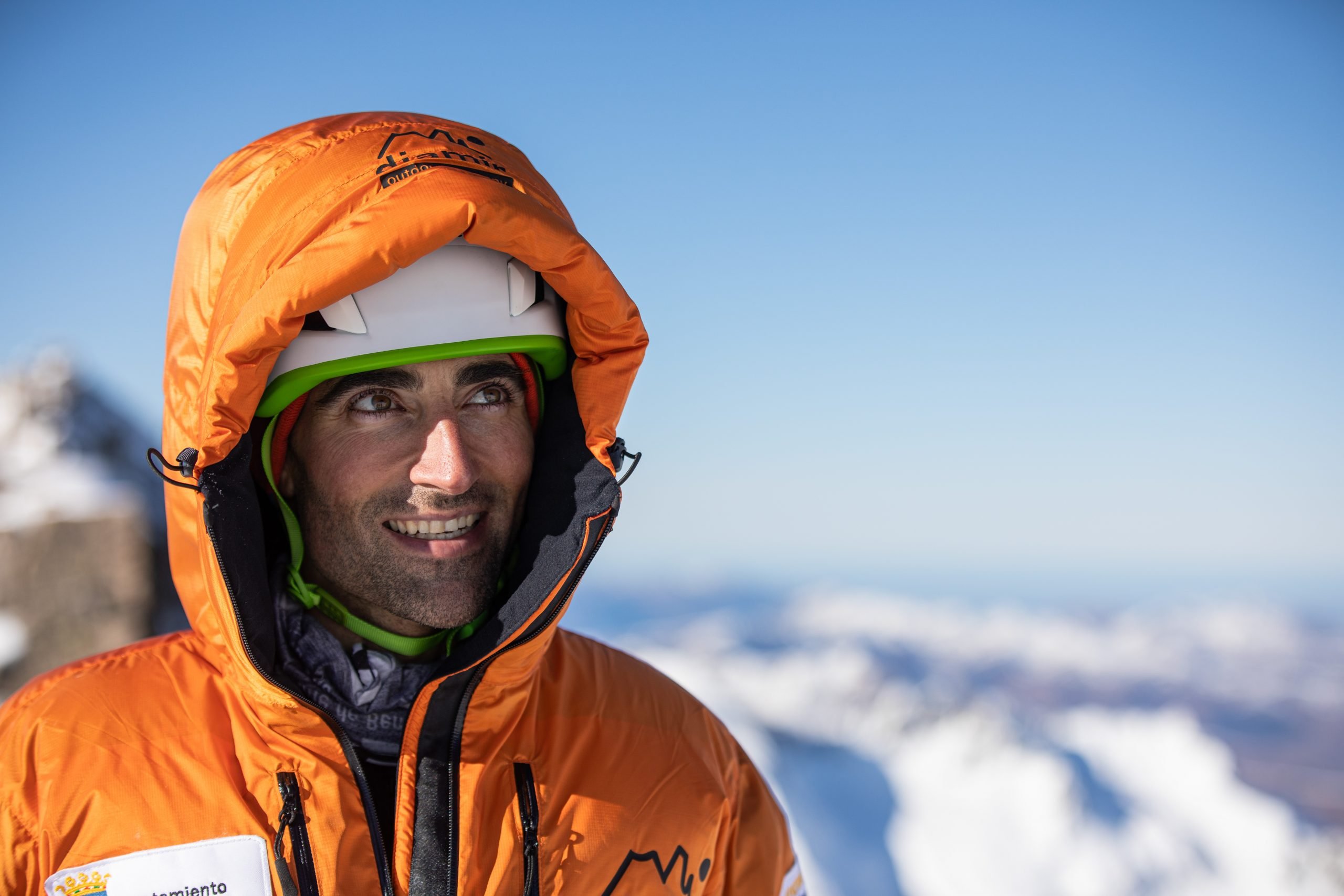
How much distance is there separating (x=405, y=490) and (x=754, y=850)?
3.51 feet

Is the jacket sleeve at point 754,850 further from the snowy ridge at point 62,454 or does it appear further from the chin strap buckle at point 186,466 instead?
the snowy ridge at point 62,454

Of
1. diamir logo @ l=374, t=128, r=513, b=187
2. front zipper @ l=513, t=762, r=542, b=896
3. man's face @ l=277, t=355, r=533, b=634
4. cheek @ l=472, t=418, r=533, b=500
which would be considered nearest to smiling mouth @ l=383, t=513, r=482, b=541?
man's face @ l=277, t=355, r=533, b=634

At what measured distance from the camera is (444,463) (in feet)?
5.47

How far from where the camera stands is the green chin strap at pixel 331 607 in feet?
5.72

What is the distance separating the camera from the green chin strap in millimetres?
1742

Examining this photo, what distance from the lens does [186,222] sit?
1.73 m

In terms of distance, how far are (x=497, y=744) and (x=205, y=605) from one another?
606mm

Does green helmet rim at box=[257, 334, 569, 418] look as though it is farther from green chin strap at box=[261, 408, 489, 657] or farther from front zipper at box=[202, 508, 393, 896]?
front zipper at box=[202, 508, 393, 896]

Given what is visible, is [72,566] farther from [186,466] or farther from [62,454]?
[186,466]

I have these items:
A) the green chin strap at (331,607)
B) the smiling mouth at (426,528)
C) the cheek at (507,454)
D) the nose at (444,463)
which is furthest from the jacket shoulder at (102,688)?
the cheek at (507,454)

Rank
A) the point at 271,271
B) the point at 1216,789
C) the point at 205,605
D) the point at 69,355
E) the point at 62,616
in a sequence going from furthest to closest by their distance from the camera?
the point at 1216,789 → the point at 69,355 → the point at 62,616 → the point at 205,605 → the point at 271,271

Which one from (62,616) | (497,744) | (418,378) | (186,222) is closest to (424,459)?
(418,378)

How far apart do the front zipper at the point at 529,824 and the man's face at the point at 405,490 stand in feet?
1.09

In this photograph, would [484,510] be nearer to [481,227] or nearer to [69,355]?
[481,227]
